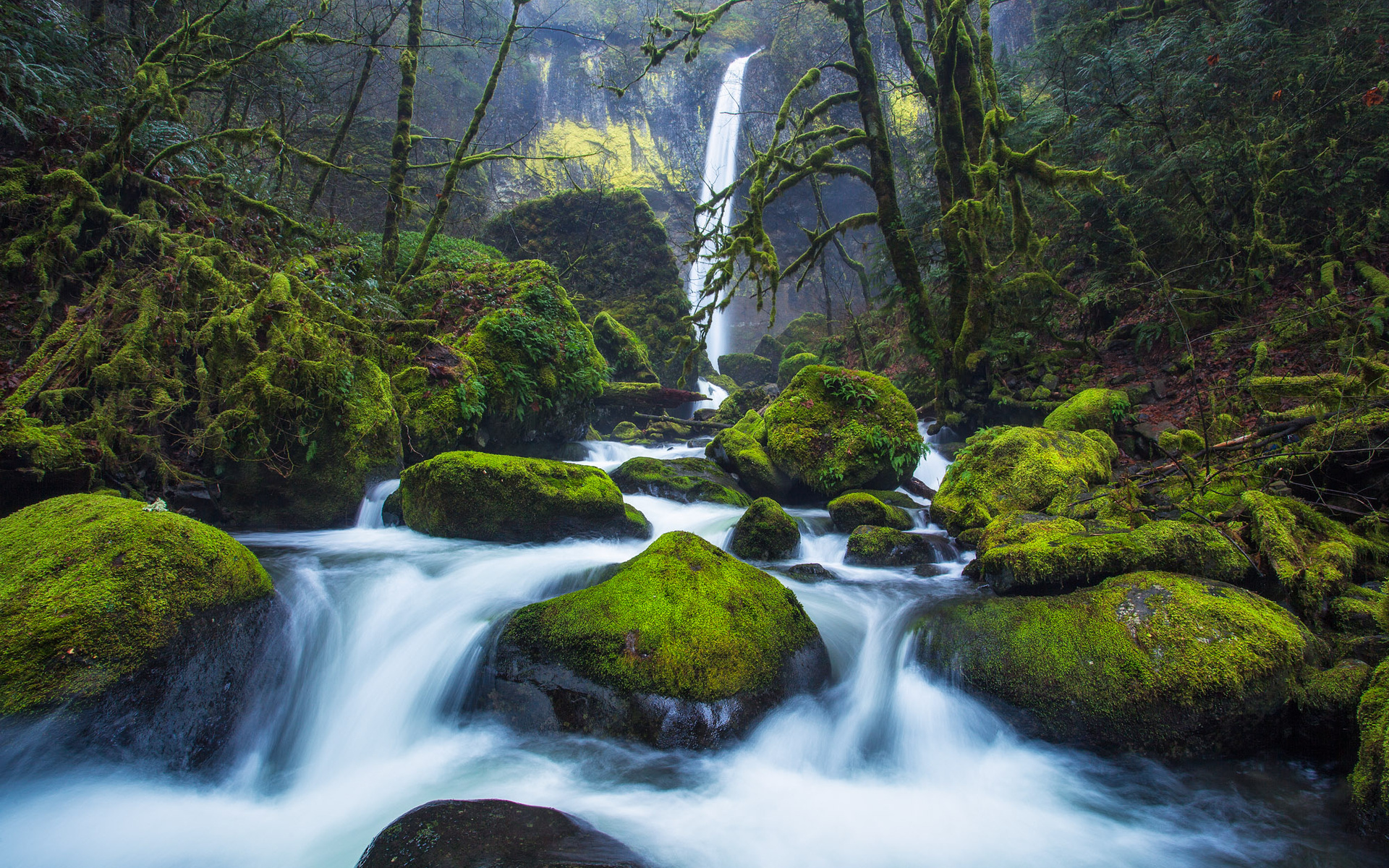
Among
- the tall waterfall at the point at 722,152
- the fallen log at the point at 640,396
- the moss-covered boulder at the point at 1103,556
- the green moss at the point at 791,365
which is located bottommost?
the moss-covered boulder at the point at 1103,556

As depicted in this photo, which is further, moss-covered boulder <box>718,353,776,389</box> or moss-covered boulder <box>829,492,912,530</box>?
moss-covered boulder <box>718,353,776,389</box>

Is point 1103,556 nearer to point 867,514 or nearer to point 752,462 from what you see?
point 867,514

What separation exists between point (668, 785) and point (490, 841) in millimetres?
1053

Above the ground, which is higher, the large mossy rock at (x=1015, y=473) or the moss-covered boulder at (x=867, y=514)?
the large mossy rock at (x=1015, y=473)

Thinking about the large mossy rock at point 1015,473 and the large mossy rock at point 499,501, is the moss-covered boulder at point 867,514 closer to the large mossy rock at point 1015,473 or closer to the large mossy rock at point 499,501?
the large mossy rock at point 1015,473

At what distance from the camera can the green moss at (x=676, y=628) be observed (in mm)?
3330

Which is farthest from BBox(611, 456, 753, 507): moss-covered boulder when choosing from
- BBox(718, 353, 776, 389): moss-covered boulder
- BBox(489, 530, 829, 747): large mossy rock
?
BBox(718, 353, 776, 389): moss-covered boulder

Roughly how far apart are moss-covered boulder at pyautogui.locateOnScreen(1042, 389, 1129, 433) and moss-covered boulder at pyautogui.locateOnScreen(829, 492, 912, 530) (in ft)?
8.74

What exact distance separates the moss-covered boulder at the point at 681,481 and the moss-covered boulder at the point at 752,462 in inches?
7.2

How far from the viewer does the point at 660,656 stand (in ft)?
10.9

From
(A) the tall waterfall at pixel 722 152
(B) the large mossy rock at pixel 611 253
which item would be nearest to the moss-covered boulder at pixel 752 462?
(B) the large mossy rock at pixel 611 253

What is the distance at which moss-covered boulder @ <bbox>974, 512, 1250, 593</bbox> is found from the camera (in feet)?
12.3

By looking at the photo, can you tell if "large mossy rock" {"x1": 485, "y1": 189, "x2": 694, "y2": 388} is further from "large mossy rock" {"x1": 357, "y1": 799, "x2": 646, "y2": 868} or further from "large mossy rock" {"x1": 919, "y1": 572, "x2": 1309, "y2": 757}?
"large mossy rock" {"x1": 357, "y1": 799, "x2": 646, "y2": 868}

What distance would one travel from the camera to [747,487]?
29.4ft
